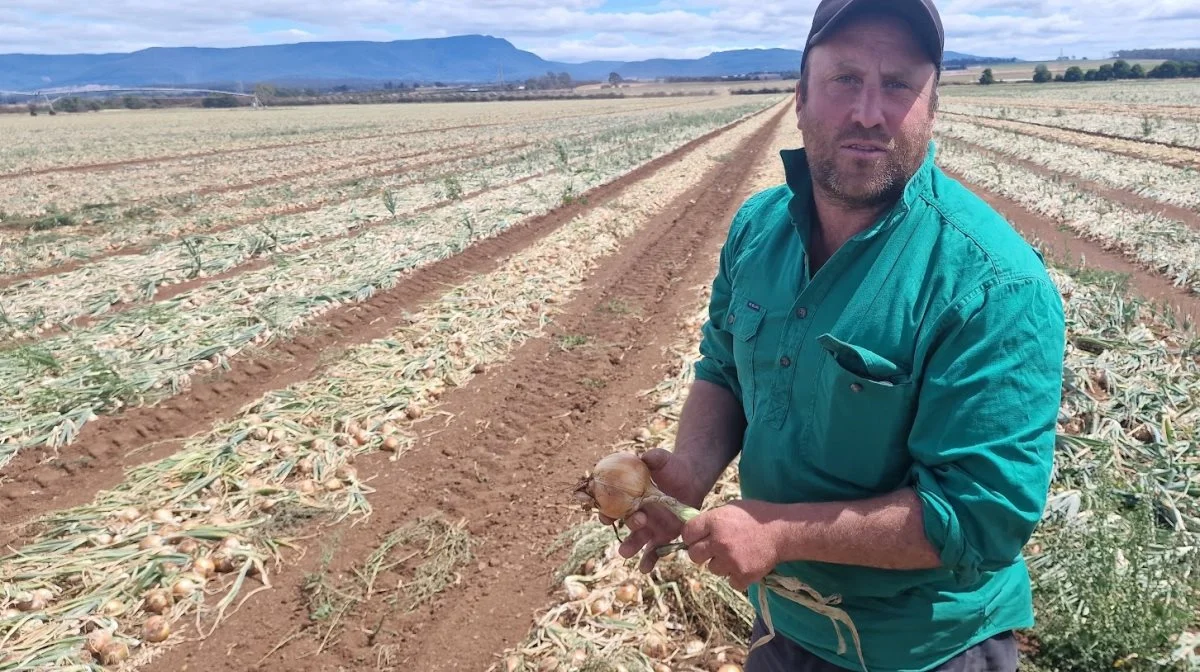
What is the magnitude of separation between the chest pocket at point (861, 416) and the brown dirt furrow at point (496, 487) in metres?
2.47

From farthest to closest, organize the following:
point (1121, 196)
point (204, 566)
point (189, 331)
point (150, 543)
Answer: point (1121, 196) < point (189, 331) < point (150, 543) < point (204, 566)

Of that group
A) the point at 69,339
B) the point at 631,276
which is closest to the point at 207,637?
the point at 69,339

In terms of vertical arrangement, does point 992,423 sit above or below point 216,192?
above

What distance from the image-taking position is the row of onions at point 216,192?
39.5ft

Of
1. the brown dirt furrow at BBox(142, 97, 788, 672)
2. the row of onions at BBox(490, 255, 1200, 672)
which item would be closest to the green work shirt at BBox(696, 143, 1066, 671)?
the row of onions at BBox(490, 255, 1200, 672)

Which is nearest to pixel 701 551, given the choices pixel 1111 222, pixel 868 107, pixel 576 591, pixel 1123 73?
pixel 868 107

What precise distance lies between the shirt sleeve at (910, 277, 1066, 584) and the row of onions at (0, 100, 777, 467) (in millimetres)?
6185

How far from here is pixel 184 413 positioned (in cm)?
588

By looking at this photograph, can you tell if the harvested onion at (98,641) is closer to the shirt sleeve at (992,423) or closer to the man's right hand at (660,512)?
the man's right hand at (660,512)

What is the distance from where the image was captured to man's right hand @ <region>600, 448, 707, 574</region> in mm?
1807

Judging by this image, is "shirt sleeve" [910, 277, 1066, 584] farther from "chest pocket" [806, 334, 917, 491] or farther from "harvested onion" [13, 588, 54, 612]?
"harvested onion" [13, 588, 54, 612]

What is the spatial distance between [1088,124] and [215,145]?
35.7 meters

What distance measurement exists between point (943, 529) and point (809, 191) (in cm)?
84

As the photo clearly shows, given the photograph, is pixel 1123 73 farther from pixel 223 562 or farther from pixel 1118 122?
pixel 223 562
